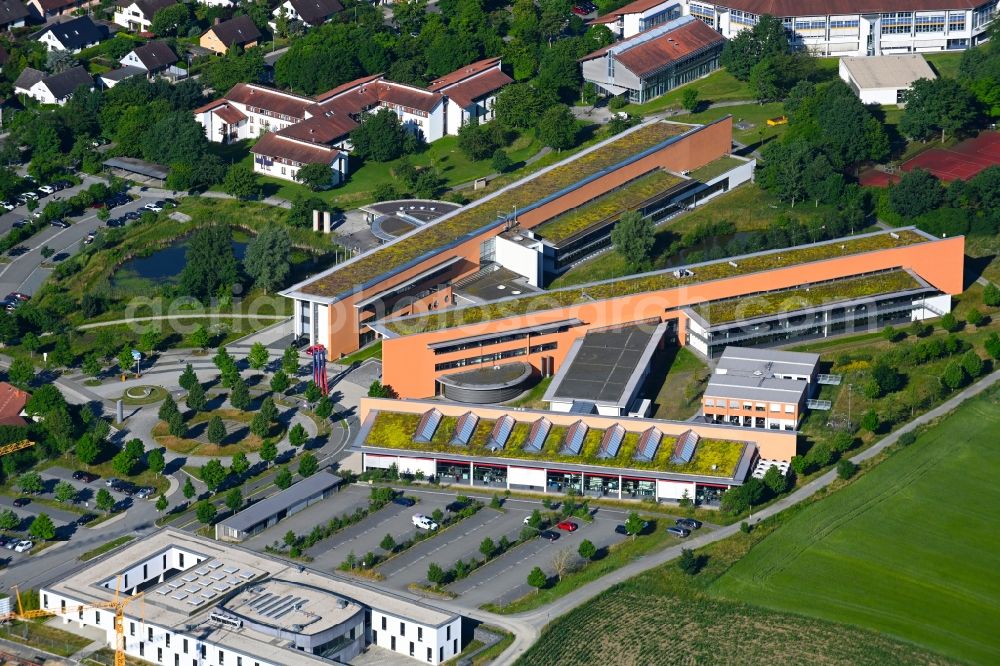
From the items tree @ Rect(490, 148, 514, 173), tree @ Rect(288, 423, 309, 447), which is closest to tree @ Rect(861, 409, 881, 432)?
tree @ Rect(288, 423, 309, 447)

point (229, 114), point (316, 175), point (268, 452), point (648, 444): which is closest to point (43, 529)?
point (268, 452)

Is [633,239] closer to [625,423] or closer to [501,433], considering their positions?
[625,423]

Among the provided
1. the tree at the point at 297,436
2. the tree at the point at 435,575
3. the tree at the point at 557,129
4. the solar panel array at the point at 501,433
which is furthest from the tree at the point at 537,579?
the tree at the point at 557,129

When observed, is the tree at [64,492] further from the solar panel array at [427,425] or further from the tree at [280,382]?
the solar panel array at [427,425]

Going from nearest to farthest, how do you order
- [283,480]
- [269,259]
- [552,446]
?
[283,480]
[552,446]
[269,259]

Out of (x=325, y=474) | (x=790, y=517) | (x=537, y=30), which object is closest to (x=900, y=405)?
(x=790, y=517)

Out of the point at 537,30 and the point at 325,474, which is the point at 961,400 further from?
the point at 537,30
